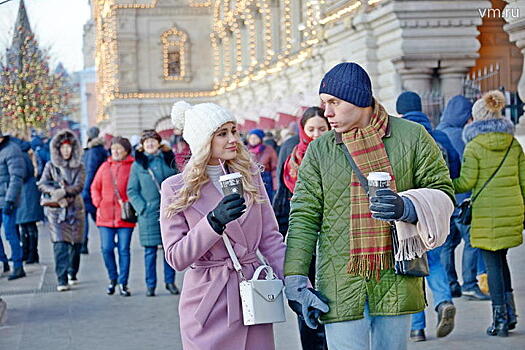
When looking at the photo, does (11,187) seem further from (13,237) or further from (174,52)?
(174,52)

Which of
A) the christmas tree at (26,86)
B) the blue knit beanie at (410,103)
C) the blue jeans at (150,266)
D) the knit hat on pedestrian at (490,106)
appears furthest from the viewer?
the christmas tree at (26,86)

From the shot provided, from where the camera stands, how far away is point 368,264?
4.47 m

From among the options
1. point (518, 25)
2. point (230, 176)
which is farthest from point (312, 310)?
point (518, 25)

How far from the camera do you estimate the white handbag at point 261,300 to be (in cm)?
469

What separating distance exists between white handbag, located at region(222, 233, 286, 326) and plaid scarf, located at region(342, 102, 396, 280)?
0.41 metres

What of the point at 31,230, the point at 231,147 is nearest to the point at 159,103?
the point at 31,230

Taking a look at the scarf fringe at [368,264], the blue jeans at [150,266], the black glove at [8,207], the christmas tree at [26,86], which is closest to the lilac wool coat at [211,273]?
the scarf fringe at [368,264]

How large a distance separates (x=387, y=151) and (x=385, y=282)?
57cm

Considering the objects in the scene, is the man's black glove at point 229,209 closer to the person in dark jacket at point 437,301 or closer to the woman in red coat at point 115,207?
the person in dark jacket at point 437,301

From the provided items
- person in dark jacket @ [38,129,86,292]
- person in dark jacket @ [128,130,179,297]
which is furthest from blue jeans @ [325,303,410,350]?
person in dark jacket @ [38,129,86,292]

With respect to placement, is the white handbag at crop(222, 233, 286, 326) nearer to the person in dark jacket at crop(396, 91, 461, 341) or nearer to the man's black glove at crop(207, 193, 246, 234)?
the man's black glove at crop(207, 193, 246, 234)

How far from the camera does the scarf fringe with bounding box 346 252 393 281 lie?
176 inches

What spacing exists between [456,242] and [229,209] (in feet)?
19.8

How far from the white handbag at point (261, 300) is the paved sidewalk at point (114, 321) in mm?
3268
